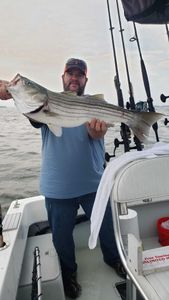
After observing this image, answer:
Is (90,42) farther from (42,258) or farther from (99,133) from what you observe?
(42,258)

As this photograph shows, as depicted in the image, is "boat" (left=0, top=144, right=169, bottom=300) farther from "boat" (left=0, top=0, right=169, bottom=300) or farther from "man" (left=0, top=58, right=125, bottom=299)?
→ "man" (left=0, top=58, right=125, bottom=299)

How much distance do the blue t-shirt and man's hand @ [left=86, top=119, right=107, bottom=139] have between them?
0.31 ft

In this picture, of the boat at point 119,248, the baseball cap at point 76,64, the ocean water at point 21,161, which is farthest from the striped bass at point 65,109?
the ocean water at point 21,161

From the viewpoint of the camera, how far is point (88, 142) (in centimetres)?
232

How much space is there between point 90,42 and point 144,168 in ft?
7.38

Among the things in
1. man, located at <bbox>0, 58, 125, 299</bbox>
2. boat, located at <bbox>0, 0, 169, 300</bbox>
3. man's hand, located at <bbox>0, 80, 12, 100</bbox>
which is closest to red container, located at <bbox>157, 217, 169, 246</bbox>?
boat, located at <bbox>0, 0, 169, 300</bbox>

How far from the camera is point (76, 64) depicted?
232cm

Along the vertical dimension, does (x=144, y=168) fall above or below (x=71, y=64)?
below

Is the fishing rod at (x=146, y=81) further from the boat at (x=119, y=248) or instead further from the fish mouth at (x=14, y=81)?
the fish mouth at (x=14, y=81)

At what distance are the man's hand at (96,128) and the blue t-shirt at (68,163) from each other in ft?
0.31

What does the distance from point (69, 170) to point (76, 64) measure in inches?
31.2

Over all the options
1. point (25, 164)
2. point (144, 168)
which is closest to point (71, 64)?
point (144, 168)

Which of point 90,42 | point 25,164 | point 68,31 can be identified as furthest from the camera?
point 25,164

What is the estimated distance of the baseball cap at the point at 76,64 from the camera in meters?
2.32
